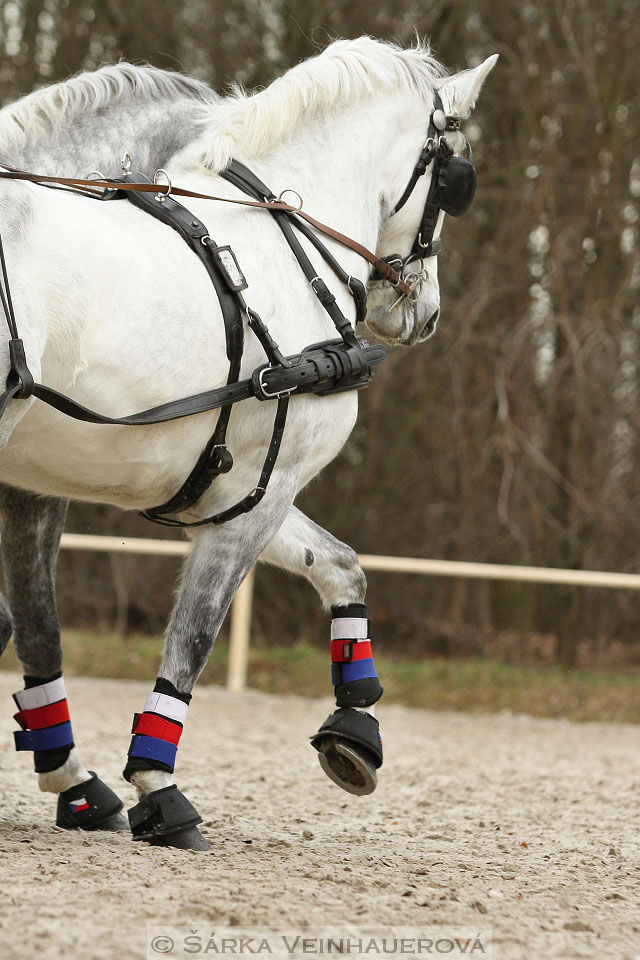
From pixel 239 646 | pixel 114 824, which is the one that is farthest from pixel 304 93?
pixel 239 646

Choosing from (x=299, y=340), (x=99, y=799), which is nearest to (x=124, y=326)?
(x=299, y=340)

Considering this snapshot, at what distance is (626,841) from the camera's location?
155 inches

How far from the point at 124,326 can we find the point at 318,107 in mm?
1202

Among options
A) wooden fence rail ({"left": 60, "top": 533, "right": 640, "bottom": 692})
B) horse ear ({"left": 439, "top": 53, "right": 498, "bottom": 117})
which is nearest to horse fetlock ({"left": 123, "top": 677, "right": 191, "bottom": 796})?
horse ear ({"left": 439, "top": 53, "right": 498, "bottom": 117})

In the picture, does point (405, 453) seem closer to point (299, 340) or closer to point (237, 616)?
point (237, 616)

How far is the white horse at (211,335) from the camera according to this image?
8.57 ft

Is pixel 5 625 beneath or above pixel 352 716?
above

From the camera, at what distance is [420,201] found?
3.62 meters

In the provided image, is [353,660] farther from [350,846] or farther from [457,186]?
[457,186]

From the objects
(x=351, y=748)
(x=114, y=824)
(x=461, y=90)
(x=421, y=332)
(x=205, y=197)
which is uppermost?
(x=461, y=90)

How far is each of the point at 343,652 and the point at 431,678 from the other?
5.04m

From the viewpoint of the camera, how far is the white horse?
2611 millimetres

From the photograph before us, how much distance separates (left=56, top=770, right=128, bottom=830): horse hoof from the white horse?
0.02 meters

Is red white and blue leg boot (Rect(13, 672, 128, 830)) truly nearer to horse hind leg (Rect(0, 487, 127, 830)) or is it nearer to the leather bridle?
horse hind leg (Rect(0, 487, 127, 830))
